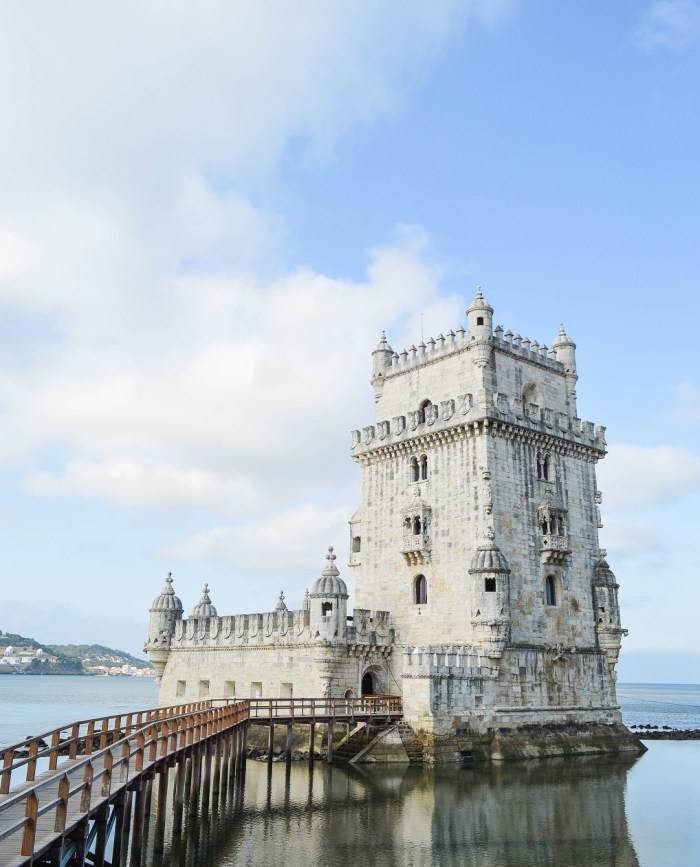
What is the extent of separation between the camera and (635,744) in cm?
4372

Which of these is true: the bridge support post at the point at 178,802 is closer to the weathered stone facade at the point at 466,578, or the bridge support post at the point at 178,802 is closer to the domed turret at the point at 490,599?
the weathered stone facade at the point at 466,578

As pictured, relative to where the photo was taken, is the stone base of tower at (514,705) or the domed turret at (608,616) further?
the domed turret at (608,616)

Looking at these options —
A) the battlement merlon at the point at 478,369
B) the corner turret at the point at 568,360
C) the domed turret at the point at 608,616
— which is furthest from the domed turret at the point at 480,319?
the domed turret at the point at 608,616

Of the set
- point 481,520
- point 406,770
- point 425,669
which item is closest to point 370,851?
point 406,770

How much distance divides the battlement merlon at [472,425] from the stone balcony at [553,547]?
A: 5.16 metres

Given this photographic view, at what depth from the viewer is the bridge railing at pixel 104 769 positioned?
1305 cm

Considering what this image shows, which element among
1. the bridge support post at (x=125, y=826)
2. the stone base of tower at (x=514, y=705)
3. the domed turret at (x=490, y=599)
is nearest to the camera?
the bridge support post at (x=125, y=826)

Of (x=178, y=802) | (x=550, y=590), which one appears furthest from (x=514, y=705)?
Answer: (x=178, y=802)

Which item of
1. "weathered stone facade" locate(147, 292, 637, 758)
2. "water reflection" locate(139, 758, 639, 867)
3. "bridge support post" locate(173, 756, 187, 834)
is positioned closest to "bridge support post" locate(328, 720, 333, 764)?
"water reflection" locate(139, 758, 639, 867)

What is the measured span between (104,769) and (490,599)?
2389 centimetres

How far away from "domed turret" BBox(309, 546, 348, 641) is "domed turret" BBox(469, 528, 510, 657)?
19.9ft

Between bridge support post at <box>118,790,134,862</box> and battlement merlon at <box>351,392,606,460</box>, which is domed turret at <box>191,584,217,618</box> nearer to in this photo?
battlement merlon at <box>351,392,606,460</box>

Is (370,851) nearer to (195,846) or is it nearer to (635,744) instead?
(195,846)

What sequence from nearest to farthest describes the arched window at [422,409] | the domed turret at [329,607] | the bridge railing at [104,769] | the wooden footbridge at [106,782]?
1. the bridge railing at [104,769]
2. the wooden footbridge at [106,782]
3. the domed turret at [329,607]
4. the arched window at [422,409]
